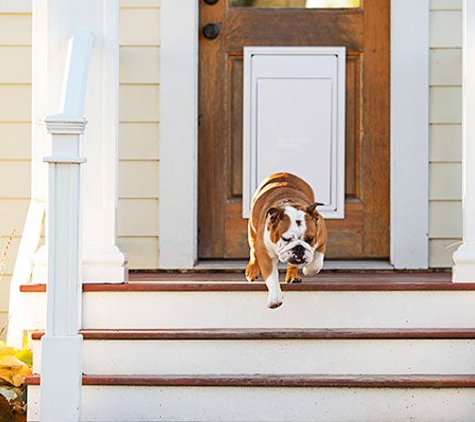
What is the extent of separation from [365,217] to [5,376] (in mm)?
1982

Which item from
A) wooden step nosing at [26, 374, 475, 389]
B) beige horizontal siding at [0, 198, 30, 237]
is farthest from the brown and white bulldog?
beige horizontal siding at [0, 198, 30, 237]

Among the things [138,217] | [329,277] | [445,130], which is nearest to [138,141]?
[138,217]

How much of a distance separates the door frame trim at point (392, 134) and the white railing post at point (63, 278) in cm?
128

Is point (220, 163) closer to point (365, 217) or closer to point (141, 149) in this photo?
point (141, 149)

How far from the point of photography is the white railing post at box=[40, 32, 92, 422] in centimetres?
389

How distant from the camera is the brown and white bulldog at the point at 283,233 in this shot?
404 centimetres

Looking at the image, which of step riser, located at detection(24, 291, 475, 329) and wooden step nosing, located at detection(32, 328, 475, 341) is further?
step riser, located at detection(24, 291, 475, 329)

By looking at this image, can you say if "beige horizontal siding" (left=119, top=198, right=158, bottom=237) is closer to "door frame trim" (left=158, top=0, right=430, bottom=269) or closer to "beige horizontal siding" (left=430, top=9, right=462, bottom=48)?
"door frame trim" (left=158, top=0, right=430, bottom=269)

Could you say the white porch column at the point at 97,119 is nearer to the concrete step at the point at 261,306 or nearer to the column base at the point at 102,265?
the column base at the point at 102,265

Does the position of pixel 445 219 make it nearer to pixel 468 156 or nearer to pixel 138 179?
pixel 468 156

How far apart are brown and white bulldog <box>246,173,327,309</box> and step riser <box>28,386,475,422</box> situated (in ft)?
1.27


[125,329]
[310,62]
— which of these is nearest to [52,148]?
[125,329]

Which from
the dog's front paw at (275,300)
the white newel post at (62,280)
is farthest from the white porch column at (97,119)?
the dog's front paw at (275,300)

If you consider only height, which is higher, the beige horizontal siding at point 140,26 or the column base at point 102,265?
the beige horizontal siding at point 140,26
